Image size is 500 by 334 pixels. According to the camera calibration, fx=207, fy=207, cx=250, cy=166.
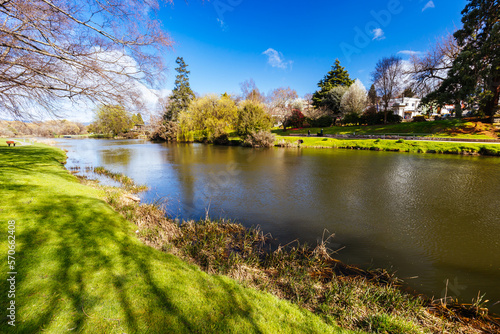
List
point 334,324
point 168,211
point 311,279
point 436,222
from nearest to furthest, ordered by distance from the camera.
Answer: point 334,324, point 311,279, point 436,222, point 168,211

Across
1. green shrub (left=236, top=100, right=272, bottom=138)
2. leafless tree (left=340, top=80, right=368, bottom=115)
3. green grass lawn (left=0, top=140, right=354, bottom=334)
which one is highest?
leafless tree (left=340, top=80, right=368, bottom=115)

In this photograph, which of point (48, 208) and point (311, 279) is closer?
point (311, 279)

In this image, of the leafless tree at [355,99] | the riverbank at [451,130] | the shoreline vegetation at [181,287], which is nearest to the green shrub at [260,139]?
the riverbank at [451,130]

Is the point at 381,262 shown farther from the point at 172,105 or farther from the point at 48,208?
the point at 172,105

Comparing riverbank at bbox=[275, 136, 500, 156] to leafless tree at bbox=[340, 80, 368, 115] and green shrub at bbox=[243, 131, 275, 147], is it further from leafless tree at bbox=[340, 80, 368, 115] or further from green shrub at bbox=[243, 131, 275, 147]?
leafless tree at bbox=[340, 80, 368, 115]

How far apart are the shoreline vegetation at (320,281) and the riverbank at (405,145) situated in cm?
2613

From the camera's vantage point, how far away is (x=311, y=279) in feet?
15.1

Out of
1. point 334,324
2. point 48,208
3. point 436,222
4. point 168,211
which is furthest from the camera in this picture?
point 168,211

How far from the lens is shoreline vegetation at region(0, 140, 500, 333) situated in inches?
102

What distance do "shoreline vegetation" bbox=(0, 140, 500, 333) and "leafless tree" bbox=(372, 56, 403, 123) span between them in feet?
154

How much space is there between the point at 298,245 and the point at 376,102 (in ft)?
177

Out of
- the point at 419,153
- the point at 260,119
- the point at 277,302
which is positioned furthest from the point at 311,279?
the point at 260,119

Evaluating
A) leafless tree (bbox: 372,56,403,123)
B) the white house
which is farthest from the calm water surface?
the white house

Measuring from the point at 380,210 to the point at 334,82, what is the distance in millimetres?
55808
